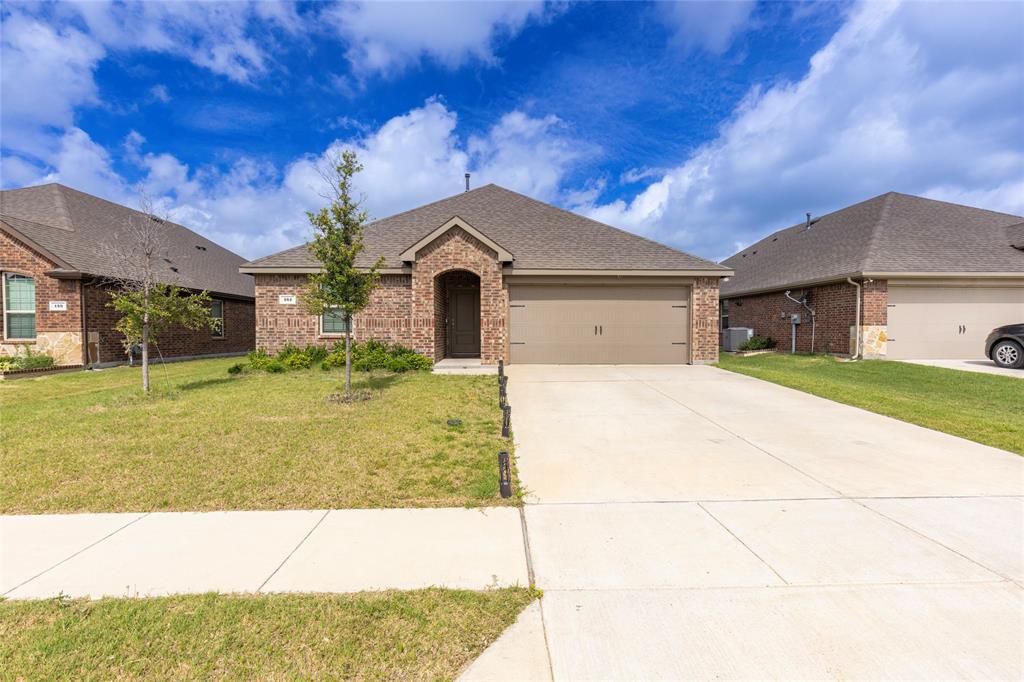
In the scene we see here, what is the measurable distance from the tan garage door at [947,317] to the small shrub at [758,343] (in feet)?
15.7

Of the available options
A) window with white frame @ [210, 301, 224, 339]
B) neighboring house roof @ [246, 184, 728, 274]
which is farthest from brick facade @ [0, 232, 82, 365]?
neighboring house roof @ [246, 184, 728, 274]

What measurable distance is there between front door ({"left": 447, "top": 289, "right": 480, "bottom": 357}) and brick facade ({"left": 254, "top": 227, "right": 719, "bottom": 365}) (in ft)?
3.36

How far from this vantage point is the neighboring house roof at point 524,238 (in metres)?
13.9

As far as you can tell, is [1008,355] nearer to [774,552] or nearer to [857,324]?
[857,324]

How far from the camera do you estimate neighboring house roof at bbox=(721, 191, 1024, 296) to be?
48.5ft

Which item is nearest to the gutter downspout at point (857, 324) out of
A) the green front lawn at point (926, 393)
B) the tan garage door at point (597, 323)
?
the green front lawn at point (926, 393)

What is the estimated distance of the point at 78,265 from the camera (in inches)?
537

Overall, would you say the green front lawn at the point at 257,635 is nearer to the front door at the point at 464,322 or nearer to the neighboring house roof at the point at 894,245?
the front door at the point at 464,322

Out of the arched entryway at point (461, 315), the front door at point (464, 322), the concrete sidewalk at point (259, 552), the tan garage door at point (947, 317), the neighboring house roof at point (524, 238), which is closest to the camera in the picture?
the concrete sidewalk at point (259, 552)

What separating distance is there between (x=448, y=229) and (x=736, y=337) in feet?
50.2

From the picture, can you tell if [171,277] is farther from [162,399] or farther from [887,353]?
[887,353]

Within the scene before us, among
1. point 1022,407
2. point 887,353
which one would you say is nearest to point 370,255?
point 1022,407

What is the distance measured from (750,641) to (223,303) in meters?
22.6

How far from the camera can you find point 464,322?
15.8 meters
